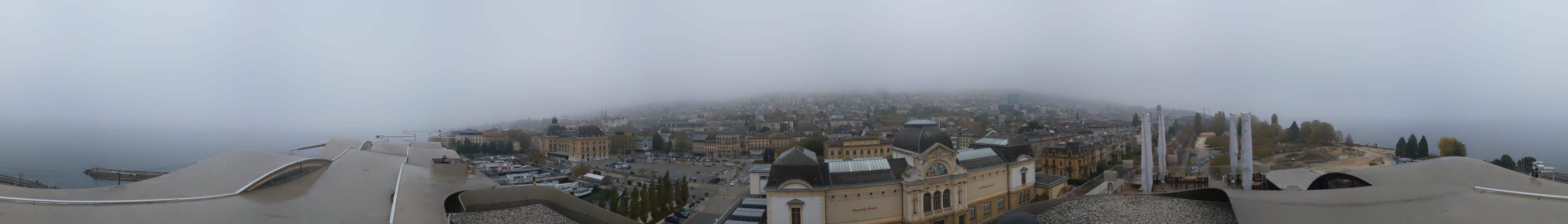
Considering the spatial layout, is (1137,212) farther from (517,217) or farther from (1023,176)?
(517,217)

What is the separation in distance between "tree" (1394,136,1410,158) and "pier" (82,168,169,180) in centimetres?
2412

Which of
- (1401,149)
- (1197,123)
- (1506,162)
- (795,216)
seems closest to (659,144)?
(795,216)

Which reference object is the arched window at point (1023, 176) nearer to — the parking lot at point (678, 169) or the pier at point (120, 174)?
the parking lot at point (678, 169)

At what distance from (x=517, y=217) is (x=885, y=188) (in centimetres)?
725

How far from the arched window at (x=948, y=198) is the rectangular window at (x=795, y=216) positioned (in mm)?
3509

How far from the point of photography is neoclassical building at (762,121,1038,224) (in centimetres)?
1067

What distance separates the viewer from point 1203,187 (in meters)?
11.3

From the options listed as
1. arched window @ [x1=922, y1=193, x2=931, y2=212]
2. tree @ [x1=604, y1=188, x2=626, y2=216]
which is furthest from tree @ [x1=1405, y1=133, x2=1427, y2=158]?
tree @ [x1=604, y1=188, x2=626, y2=216]

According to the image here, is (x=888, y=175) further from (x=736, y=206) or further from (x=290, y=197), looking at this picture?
(x=290, y=197)

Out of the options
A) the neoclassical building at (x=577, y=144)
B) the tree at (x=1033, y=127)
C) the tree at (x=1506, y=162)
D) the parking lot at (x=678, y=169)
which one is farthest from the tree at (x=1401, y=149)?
the neoclassical building at (x=577, y=144)

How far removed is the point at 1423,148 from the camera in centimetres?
1337

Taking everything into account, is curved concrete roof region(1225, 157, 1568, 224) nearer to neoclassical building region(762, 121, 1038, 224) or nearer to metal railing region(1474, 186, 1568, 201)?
metal railing region(1474, 186, 1568, 201)

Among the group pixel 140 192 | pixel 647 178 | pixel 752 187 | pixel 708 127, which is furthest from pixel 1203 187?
pixel 708 127

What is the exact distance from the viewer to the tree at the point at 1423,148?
13.3 m
